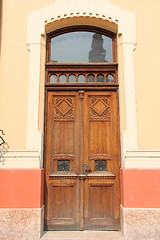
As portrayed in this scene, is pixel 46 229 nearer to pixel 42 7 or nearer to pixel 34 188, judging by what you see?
pixel 34 188

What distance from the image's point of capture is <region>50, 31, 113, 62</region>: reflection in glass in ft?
16.8

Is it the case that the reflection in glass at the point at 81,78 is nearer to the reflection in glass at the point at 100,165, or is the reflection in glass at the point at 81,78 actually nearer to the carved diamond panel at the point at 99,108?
the carved diamond panel at the point at 99,108

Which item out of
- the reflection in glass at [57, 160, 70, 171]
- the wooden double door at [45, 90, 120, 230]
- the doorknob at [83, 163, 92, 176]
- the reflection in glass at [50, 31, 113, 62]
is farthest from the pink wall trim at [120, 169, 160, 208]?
the reflection in glass at [50, 31, 113, 62]

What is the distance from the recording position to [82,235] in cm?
433

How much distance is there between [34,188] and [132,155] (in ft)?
5.74

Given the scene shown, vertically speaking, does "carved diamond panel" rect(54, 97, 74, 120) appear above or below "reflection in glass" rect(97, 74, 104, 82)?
below

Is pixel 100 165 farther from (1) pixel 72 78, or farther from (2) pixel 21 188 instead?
(1) pixel 72 78

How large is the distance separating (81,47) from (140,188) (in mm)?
2959

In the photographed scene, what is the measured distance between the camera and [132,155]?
4379 mm

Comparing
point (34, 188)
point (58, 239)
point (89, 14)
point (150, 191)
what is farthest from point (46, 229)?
point (89, 14)

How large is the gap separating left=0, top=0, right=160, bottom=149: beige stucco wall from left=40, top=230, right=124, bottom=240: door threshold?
5.11 feet

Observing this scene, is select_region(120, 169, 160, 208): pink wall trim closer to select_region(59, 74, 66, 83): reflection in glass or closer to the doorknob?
the doorknob

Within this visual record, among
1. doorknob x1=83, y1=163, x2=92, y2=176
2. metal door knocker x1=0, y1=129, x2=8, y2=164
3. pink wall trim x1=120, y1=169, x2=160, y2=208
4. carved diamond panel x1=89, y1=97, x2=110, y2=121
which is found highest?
carved diamond panel x1=89, y1=97, x2=110, y2=121

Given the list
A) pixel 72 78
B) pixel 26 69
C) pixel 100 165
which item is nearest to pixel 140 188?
pixel 100 165
